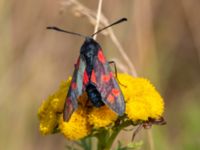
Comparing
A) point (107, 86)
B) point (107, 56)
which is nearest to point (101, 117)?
point (107, 86)

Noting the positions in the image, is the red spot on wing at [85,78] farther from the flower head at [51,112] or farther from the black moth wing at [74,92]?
the flower head at [51,112]

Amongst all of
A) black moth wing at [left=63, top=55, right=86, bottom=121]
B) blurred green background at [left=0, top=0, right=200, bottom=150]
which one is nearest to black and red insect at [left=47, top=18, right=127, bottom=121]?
black moth wing at [left=63, top=55, right=86, bottom=121]

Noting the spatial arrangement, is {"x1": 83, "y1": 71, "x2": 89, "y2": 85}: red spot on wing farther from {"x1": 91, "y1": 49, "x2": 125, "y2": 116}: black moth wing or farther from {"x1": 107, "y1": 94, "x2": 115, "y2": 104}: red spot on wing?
{"x1": 107, "y1": 94, "x2": 115, "y2": 104}: red spot on wing

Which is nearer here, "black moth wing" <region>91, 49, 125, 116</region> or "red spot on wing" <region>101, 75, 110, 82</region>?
"black moth wing" <region>91, 49, 125, 116</region>

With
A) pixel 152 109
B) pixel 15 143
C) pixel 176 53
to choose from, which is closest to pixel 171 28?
pixel 176 53

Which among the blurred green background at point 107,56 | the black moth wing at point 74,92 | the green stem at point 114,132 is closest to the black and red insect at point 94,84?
the black moth wing at point 74,92

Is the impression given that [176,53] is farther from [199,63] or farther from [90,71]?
[90,71]
